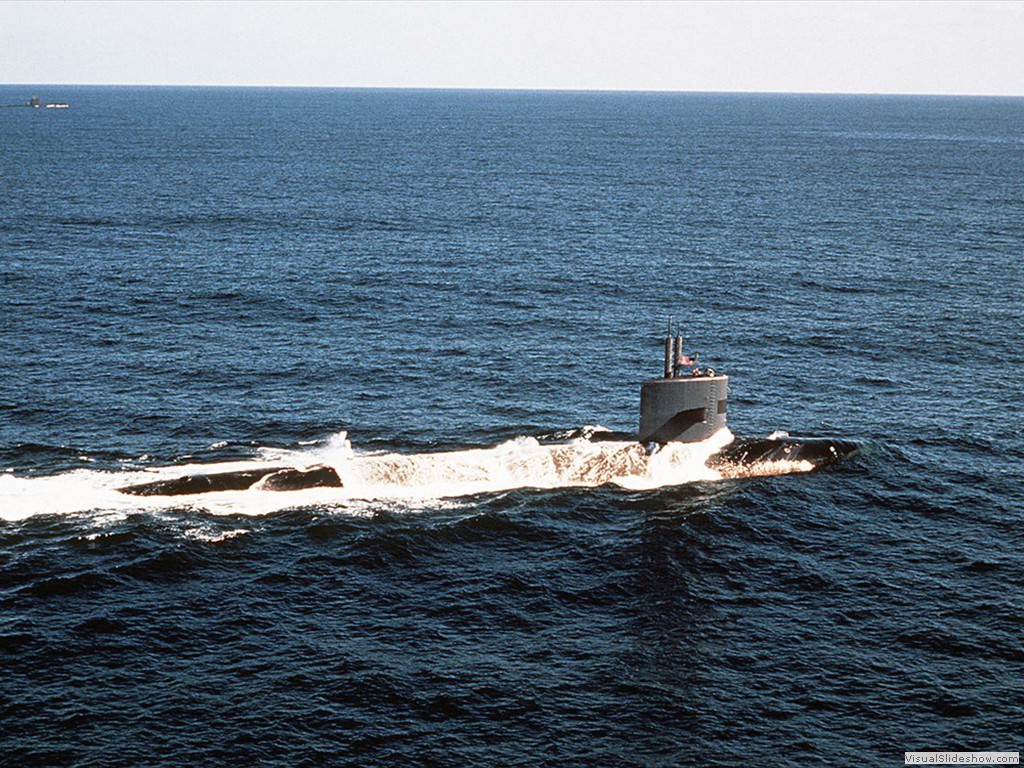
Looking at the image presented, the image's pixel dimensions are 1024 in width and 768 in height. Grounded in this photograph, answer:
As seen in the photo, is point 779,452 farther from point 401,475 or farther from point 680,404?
point 401,475

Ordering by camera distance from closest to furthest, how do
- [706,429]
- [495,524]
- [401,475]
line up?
[495,524]
[401,475]
[706,429]

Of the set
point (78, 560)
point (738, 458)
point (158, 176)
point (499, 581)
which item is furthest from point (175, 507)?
point (158, 176)

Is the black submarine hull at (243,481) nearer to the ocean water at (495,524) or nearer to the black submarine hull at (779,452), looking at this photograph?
the ocean water at (495,524)

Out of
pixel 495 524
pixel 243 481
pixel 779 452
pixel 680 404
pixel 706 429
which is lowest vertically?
pixel 495 524

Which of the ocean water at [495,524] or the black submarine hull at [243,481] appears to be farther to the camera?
the black submarine hull at [243,481]

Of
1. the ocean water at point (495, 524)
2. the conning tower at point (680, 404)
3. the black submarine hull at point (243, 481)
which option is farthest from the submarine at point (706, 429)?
the black submarine hull at point (243, 481)

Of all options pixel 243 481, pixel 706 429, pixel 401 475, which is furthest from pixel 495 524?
pixel 706 429
